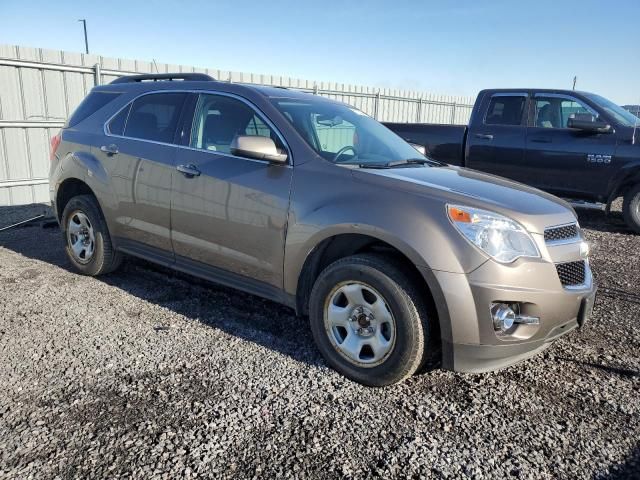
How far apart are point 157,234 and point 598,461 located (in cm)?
340

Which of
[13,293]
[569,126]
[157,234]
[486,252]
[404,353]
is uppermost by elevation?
[569,126]

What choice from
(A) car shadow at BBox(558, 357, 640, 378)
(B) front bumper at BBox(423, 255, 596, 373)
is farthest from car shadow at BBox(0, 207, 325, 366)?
(A) car shadow at BBox(558, 357, 640, 378)

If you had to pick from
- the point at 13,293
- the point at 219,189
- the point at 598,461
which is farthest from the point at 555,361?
the point at 13,293

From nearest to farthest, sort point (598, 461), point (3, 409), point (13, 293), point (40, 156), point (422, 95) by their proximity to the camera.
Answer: point (598, 461), point (3, 409), point (13, 293), point (40, 156), point (422, 95)

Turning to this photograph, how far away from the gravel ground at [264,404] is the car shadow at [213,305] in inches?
0.9

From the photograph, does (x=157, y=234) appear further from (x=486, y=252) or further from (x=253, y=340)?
(x=486, y=252)

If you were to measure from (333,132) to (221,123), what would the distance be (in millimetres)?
867

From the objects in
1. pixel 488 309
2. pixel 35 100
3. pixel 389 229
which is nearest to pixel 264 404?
pixel 389 229

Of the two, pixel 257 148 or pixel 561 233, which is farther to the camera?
pixel 257 148

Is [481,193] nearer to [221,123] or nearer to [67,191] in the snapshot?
[221,123]

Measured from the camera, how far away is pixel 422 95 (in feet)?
59.4

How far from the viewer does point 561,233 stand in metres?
3.07

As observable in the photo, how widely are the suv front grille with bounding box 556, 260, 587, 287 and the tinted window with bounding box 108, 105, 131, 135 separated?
12.2 feet

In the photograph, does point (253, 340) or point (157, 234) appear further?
point (157, 234)
